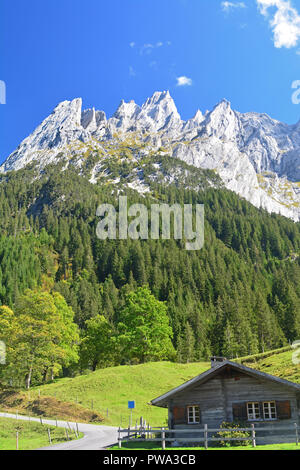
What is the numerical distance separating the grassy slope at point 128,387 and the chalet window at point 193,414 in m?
11.8

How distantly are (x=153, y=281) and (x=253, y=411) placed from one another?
110489mm

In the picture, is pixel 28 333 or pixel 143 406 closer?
pixel 143 406

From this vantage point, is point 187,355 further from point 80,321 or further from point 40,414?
point 40,414

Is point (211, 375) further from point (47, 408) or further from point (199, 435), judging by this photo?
point (47, 408)

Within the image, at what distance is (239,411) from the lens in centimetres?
2683

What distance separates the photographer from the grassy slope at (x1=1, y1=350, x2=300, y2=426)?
4359 cm

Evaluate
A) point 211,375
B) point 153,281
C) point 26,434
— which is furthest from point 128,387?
point 153,281

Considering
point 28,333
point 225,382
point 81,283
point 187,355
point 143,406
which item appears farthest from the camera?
point 81,283

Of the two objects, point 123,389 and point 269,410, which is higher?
point 269,410

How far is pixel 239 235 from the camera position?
191375 mm

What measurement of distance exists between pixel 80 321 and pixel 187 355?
3608 centimetres

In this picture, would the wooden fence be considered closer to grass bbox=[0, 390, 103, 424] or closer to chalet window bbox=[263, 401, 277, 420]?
chalet window bbox=[263, 401, 277, 420]

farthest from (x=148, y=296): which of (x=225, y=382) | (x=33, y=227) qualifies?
(x=33, y=227)

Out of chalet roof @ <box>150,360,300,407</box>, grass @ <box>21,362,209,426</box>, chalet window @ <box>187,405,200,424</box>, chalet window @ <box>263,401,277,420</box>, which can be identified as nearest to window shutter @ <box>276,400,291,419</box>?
chalet window @ <box>263,401,277,420</box>
